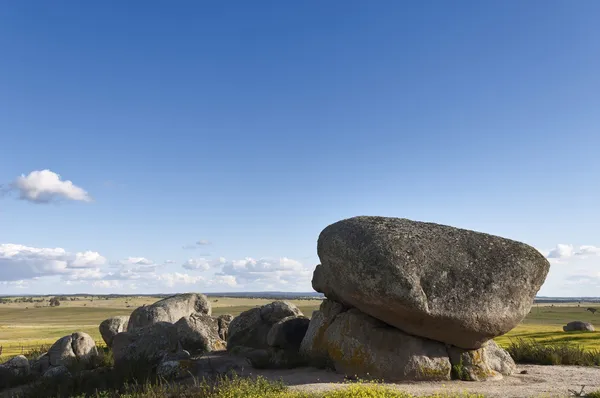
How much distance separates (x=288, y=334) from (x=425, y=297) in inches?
281

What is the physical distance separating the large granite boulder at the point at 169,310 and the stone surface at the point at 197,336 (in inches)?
188

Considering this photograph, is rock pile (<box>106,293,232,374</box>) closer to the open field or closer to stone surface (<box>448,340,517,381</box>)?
stone surface (<box>448,340,517,381</box>)

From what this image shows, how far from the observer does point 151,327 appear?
2273 centimetres

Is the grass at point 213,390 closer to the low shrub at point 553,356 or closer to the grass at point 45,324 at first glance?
the low shrub at point 553,356

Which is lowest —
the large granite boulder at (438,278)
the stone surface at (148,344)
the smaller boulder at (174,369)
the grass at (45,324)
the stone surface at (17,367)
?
the grass at (45,324)

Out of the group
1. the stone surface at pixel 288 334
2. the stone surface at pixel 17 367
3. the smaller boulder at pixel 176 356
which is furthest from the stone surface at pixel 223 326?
the stone surface at pixel 17 367

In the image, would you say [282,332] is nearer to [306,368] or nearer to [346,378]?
[306,368]

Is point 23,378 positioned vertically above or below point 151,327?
below

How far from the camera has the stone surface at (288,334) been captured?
20844mm

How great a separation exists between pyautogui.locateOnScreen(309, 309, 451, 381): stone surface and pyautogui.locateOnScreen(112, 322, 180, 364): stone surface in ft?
25.4

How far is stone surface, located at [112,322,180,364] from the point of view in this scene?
20.6 m

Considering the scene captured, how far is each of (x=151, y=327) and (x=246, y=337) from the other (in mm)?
4497

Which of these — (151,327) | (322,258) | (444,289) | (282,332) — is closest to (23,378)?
(151,327)

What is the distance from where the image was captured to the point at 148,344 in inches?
849
